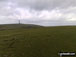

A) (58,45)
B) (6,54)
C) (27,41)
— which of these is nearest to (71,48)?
(58,45)

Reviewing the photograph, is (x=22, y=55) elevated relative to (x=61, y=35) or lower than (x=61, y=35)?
lower

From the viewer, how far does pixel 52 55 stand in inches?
723

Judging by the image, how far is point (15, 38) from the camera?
22938 mm

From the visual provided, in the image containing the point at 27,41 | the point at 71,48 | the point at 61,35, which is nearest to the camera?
the point at 71,48

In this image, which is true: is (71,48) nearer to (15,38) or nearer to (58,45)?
(58,45)

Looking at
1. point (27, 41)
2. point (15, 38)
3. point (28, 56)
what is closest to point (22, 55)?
point (28, 56)

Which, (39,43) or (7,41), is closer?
(39,43)

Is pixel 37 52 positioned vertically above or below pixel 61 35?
below

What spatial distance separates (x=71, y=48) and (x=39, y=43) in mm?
3752

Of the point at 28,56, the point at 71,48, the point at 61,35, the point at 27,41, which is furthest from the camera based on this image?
the point at 61,35

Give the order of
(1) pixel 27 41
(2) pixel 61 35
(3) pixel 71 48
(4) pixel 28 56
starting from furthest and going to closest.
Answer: (2) pixel 61 35 < (1) pixel 27 41 < (3) pixel 71 48 < (4) pixel 28 56

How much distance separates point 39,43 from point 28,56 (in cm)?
317

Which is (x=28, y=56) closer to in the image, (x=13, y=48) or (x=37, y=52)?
(x=37, y=52)

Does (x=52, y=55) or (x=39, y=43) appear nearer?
(x=52, y=55)
